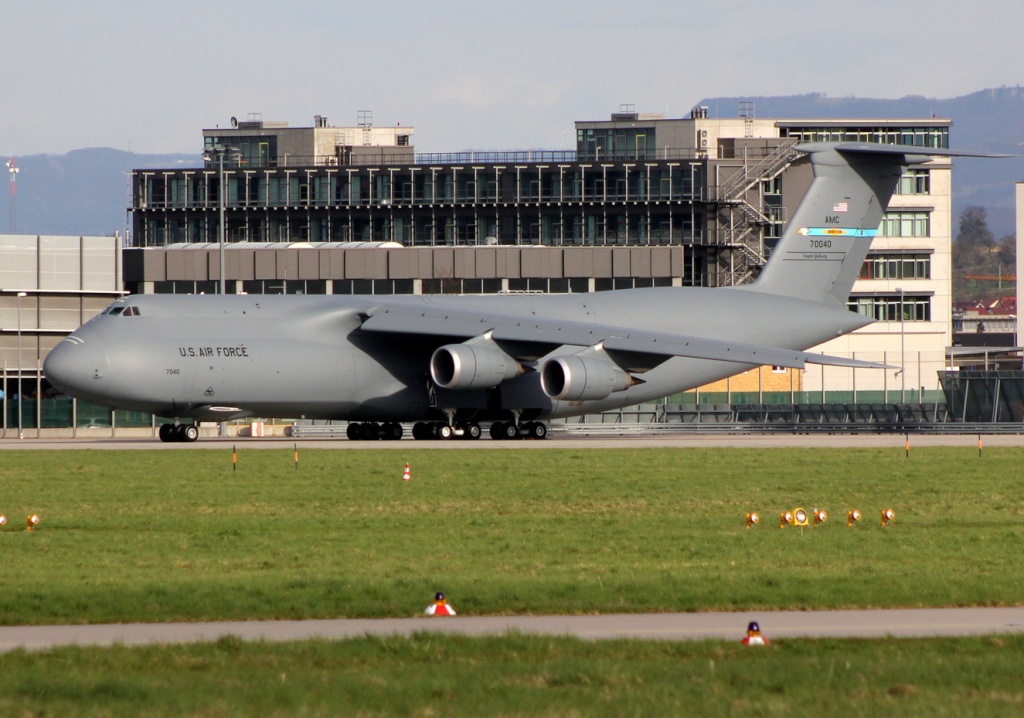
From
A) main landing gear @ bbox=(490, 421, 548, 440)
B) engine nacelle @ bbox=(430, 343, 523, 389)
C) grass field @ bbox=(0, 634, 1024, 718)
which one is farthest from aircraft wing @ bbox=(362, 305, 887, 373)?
grass field @ bbox=(0, 634, 1024, 718)

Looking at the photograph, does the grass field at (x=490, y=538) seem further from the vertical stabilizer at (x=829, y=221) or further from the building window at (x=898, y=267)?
the building window at (x=898, y=267)

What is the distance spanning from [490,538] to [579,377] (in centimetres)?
2227

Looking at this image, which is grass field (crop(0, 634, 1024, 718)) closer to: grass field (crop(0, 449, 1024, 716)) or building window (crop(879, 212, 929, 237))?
grass field (crop(0, 449, 1024, 716))

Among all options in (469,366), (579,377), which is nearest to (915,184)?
(579,377)

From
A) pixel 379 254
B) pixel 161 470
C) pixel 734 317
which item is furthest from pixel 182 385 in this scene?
pixel 379 254

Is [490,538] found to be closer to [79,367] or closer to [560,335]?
[79,367]

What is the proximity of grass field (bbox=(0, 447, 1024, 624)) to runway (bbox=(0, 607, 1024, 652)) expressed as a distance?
48 cm

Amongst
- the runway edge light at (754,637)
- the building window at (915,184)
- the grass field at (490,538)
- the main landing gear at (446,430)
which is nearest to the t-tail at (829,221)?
the main landing gear at (446,430)

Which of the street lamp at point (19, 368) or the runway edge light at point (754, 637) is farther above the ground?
the street lamp at point (19, 368)

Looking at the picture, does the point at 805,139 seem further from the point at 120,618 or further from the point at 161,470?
the point at 120,618

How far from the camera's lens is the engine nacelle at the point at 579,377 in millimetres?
41531

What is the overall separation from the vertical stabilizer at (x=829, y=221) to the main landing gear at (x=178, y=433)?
17.7m

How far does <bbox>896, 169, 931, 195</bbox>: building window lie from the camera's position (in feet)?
310

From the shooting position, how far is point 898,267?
95.2 metres
